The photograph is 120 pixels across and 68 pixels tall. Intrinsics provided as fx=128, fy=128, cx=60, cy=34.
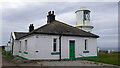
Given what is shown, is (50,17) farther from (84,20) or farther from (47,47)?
(84,20)

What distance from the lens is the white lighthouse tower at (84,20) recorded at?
68.6 feet

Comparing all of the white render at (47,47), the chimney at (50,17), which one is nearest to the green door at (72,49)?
the white render at (47,47)

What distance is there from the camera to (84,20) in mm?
20922

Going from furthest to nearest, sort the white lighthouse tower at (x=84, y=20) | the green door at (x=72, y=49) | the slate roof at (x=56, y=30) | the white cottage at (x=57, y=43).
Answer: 1. the white lighthouse tower at (x=84, y=20)
2. the green door at (x=72, y=49)
3. the slate roof at (x=56, y=30)
4. the white cottage at (x=57, y=43)

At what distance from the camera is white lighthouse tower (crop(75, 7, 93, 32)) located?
2092 cm

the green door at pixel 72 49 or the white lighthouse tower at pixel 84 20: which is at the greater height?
the white lighthouse tower at pixel 84 20

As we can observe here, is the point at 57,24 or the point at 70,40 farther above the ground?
the point at 57,24

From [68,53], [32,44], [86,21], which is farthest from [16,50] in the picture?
[86,21]

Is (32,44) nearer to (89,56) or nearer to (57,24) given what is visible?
(57,24)

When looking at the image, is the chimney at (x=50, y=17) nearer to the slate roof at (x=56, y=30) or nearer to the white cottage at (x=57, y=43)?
the white cottage at (x=57, y=43)

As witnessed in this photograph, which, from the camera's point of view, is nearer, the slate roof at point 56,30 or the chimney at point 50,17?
the slate roof at point 56,30

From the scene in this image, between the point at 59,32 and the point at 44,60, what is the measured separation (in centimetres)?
352

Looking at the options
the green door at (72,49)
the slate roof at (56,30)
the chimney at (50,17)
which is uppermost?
the chimney at (50,17)

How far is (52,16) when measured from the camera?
16828 mm
